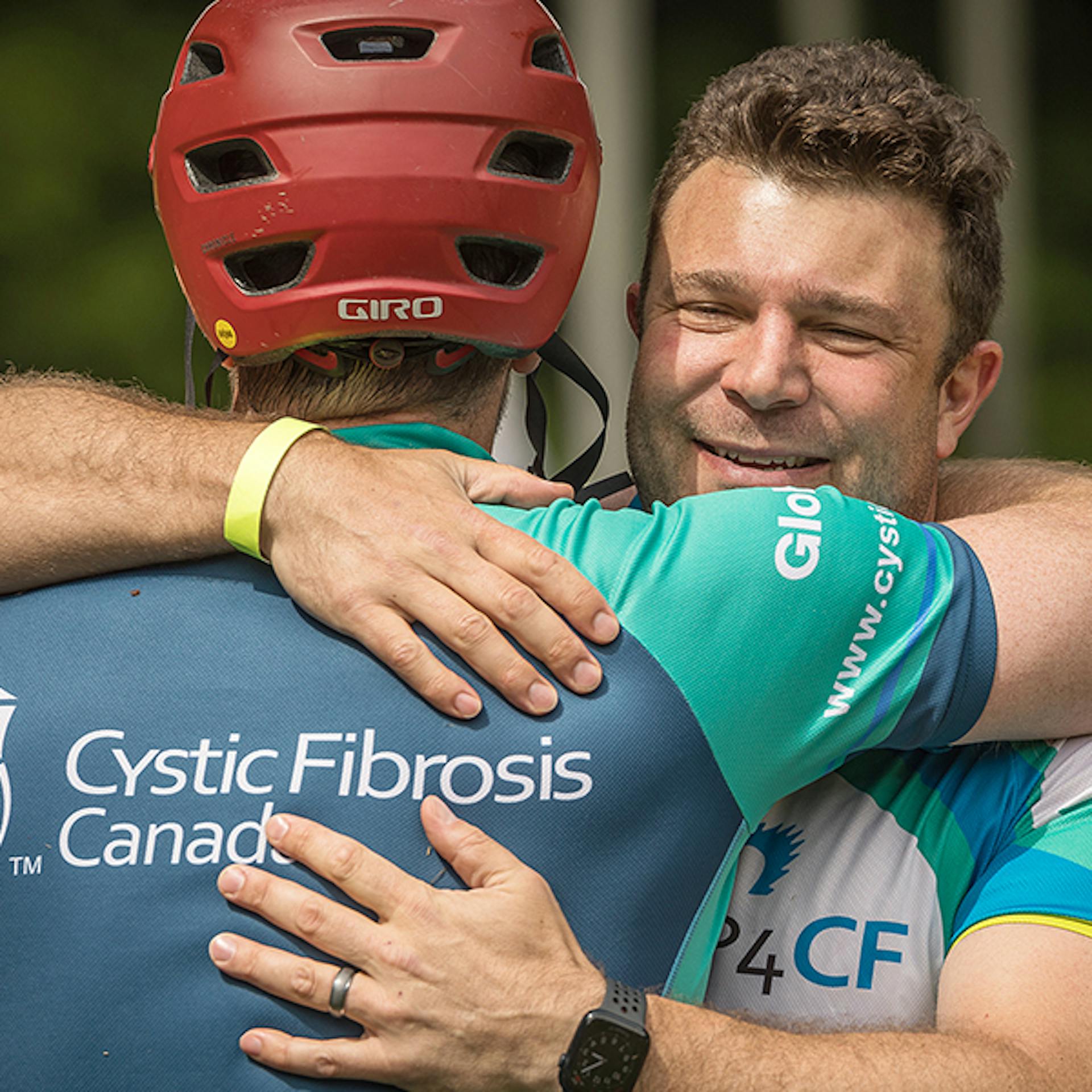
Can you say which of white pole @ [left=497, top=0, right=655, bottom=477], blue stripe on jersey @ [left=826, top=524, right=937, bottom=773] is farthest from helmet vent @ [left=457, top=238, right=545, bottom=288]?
white pole @ [left=497, top=0, right=655, bottom=477]

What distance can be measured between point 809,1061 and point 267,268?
1816 mm

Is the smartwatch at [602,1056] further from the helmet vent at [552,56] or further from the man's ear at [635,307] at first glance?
the man's ear at [635,307]

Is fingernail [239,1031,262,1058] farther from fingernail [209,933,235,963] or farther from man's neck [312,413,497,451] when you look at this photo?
man's neck [312,413,497,451]

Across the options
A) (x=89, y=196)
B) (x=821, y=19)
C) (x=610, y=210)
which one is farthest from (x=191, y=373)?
(x=821, y=19)

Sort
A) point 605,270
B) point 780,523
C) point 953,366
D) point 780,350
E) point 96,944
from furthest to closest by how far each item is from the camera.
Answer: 1. point 605,270
2. point 953,366
3. point 780,350
4. point 780,523
5. point 96,944

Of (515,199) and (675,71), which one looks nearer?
(515,199)

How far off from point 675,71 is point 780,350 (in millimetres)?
9209

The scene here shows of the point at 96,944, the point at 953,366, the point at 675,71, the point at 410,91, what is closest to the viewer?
the point at 96,944

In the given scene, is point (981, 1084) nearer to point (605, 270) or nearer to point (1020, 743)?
point (1020, 743)

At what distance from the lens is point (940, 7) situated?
1224 cm

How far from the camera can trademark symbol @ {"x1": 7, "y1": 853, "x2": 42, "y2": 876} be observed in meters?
2.36

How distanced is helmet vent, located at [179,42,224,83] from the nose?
1410 mm

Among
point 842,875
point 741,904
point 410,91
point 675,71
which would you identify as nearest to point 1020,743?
point 842,875

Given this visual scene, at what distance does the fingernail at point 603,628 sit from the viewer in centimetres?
240
